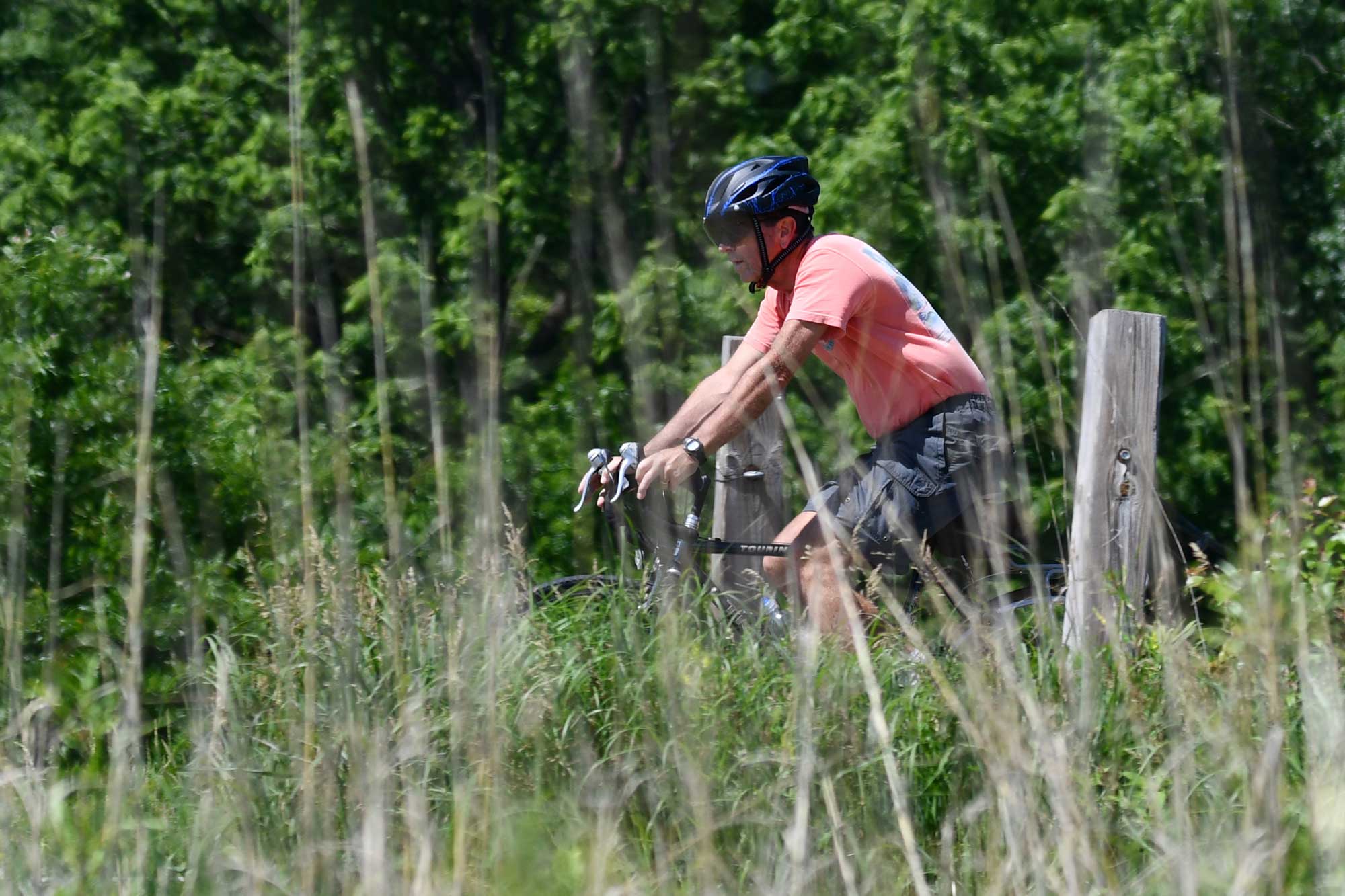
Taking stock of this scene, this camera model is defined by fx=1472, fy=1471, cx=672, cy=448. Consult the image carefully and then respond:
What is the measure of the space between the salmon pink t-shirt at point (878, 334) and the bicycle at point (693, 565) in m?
0.38

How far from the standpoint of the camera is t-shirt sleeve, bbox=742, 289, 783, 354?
3941 mm

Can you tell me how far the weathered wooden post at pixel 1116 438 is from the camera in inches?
140

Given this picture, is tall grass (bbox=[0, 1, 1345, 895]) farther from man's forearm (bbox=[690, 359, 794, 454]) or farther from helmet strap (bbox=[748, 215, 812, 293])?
helmet strap (bbox=[748, 215, 812, 293])

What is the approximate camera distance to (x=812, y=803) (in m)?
2.70

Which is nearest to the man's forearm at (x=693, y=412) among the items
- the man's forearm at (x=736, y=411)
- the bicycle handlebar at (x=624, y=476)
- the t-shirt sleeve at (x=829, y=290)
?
the bicycle handlebar at (x=624, y=476)

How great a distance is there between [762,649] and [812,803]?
0.68 meters

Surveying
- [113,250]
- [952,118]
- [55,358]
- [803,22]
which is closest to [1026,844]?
[55,358]

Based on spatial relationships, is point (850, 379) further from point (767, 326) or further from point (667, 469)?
point (667, 469)

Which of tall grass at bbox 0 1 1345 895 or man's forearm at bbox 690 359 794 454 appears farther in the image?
man's forearm at bbox 690 359 794 454

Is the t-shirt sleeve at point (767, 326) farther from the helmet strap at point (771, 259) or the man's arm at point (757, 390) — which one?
the man's arm at point (757, 390)

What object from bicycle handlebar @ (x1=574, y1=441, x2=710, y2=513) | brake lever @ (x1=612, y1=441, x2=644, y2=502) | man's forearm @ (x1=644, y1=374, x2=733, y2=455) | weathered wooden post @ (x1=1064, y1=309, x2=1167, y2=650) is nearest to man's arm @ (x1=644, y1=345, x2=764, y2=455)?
man's forearm @ (x1=644, y1=374, x2=733, y2=455)

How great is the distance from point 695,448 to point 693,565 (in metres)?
0.39

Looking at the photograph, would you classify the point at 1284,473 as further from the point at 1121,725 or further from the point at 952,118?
the point at 952,118

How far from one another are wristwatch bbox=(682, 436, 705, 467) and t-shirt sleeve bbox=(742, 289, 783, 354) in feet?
1.76
